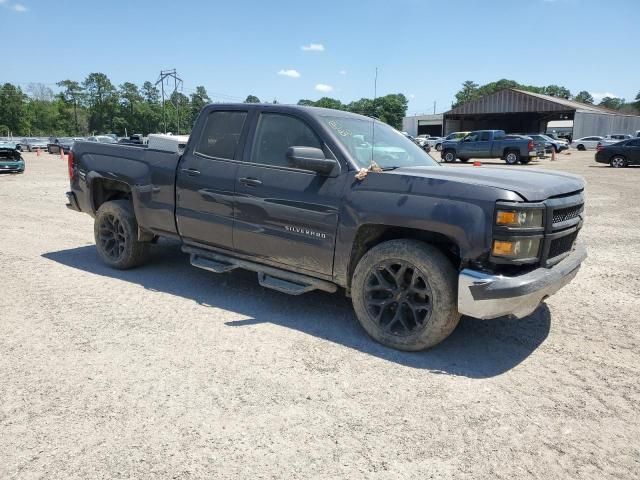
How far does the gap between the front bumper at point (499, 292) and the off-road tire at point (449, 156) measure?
84.3 feet

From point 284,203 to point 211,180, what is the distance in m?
0.93

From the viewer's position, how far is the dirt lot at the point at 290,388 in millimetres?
2531

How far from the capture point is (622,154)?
2439 centimetres

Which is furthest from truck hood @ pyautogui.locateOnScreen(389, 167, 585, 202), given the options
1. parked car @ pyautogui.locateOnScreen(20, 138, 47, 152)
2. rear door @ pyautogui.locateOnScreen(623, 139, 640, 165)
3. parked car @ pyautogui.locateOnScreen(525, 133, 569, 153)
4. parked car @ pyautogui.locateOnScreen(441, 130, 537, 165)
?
parked car @ pyautogui.locateOnScreen(20, 138, 47, 152)

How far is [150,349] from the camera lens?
148 inches

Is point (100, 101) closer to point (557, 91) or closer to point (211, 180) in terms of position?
point (211, 180)

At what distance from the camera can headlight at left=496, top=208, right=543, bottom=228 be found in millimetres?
3262

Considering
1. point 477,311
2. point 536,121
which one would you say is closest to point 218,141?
point 477,311

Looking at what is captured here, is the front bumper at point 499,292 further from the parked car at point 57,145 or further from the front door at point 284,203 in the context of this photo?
the parked car at point 57,145

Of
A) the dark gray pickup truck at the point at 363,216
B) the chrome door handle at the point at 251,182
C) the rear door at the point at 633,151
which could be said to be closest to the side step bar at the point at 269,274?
the dark gray pickup truck at the point at 363,216

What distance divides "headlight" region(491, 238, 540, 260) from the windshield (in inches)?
51.2

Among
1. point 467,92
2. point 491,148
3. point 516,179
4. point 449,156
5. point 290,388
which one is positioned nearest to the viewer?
point 290,388

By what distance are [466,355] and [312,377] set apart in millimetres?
1240

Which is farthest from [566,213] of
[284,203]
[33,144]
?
[33,144]
